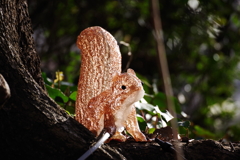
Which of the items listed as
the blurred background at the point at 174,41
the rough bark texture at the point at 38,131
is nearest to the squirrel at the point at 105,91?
the rough bark texture at the point at 38,131

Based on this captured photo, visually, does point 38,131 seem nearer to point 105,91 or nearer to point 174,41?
point 105,91

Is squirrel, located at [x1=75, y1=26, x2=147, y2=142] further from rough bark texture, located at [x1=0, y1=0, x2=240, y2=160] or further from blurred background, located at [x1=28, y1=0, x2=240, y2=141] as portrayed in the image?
blurred background, located at [x1=28, y1=0, x2=240, y2=141]

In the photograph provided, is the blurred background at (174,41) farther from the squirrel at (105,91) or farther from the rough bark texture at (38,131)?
the rough bark texture at (38,131)

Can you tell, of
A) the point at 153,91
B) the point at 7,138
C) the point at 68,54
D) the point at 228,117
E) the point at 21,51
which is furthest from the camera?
the point at 228,117

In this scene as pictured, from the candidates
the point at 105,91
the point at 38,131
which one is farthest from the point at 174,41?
the point at 38,131

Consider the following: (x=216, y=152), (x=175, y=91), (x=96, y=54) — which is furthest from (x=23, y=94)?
(x=175, y=91)

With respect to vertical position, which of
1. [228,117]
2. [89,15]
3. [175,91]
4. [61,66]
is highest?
[89,15]

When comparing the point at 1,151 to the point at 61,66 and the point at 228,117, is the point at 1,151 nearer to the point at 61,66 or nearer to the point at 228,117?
the point at 61,66
